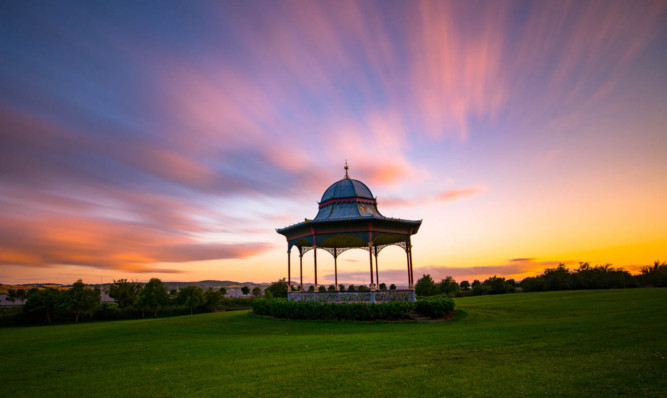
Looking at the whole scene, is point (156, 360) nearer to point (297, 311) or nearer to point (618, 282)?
point (297, 311)

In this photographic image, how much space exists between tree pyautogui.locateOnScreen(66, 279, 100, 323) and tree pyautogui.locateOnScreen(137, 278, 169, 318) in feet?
Result: 12.5

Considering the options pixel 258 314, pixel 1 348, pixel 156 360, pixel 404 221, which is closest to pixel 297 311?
pixel 258 314

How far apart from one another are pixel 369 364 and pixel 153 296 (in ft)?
108

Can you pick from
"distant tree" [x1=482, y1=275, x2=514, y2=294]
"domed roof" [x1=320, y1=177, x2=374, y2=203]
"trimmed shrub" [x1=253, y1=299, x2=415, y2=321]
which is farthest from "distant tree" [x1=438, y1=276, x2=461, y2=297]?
"trimmed shrub" [x1=253, y1=299, x2=415, y2=321]

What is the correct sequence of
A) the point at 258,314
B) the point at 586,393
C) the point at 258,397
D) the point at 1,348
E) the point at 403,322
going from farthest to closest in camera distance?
the point at 258,314, the point at 403,322, the point at 1,348, the point at 258,397, the point at 586,393

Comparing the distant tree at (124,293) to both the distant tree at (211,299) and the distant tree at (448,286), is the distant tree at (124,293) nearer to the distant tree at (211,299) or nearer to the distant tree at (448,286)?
the distant tree at (211,299)

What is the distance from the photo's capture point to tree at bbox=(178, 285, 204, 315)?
37188 millimetres

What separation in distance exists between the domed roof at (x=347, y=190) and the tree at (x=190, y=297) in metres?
18.3

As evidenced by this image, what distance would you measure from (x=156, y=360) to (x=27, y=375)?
134 inches

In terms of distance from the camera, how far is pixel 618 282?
39.8m

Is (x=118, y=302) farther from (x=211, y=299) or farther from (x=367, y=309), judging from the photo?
(x=367, y=309)

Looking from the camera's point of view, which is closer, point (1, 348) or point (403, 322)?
point (1, 348)

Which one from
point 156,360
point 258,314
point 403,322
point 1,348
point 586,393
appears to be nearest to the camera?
point 586,393

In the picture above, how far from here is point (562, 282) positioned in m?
42.0
